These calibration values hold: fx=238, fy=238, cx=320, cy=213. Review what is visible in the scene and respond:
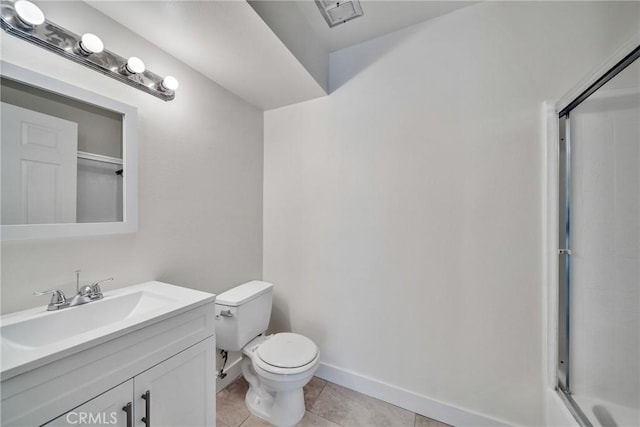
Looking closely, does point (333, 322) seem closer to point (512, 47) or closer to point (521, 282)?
point (521, 282)

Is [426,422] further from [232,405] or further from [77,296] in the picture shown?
[77,296]

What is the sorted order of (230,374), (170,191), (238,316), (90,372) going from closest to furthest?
(90,372)
(170,191)
(238,316)
(230,374)

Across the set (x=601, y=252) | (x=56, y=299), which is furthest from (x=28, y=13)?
(x=601, y=252)

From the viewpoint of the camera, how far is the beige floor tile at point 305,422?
4.54ft

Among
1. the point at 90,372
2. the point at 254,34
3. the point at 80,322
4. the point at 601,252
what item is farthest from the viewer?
the point at 254,34

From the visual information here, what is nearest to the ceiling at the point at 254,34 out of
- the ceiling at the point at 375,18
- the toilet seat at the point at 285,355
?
the ceiling at the point at 375,18

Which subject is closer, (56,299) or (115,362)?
(115,362)

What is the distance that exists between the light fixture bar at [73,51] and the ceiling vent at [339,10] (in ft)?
3.36

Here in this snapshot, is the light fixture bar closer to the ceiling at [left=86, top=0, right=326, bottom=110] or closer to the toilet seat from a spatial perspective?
the ceiling at [left=86, top=0, right=326, bottom=110]

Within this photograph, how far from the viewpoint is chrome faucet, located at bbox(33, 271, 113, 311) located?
0.91 meters

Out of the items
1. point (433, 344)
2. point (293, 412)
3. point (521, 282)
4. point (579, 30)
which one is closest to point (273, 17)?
point (579, 30)

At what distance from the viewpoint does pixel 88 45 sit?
95 cm

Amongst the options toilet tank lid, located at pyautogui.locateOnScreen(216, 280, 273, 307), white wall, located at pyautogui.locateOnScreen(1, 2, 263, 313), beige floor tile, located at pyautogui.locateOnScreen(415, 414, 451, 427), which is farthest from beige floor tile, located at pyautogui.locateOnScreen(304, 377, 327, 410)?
white wall, located at pyautogui.locateOnScreen(1, 2, 263, 313)

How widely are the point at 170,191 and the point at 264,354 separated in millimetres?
1076
